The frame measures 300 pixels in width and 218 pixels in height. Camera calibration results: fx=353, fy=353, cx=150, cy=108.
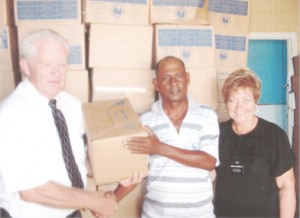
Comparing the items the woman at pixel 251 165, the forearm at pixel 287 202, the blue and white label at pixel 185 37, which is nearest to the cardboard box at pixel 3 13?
the blue and white label at pixel 185 37

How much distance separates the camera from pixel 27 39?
1191mm

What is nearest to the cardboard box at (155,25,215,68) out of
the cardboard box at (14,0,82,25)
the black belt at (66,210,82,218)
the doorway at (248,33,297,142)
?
the cardboard box at (14,0,82,25)

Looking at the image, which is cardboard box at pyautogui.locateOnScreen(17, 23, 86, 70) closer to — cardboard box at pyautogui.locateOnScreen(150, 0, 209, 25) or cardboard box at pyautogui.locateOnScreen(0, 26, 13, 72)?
cardboard box at pyautogui.locateOnScreen(0, 26, 13, 72)

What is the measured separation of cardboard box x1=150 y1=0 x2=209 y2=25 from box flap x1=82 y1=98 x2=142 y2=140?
20.9 inches

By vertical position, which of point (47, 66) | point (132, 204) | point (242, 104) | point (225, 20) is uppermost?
point (225, 20)

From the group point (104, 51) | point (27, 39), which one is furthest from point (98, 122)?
point (104, 51)

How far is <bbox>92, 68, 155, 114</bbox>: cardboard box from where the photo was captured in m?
1.62

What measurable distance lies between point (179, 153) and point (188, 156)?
0.04 m

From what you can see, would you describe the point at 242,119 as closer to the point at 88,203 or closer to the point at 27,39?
the point at 88,203

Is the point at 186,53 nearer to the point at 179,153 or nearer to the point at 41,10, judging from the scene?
the point at 179,153

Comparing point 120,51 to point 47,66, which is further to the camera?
point 120,51

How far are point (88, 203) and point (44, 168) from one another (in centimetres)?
20

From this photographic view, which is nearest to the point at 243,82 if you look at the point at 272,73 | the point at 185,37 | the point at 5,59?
the point at 185,37

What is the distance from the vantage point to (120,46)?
5.34ft
